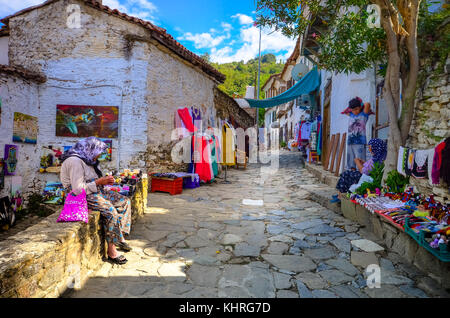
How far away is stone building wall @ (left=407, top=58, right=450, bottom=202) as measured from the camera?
3.63 meters

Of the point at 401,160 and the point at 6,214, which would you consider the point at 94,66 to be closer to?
the point at 6,214

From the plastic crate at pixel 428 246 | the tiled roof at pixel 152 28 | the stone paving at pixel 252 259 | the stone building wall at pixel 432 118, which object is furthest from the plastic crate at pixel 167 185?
the plastic crate at pixel 428 246

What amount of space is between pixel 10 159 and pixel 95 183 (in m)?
4.78

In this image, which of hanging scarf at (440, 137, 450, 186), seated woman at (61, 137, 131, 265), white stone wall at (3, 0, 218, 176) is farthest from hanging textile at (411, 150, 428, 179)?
white stone wall at (3, 0, 218, 176)

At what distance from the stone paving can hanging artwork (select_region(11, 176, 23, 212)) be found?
3.66 meters

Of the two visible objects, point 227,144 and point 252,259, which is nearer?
point 252,259

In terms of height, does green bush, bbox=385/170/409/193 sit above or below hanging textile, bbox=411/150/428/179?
below

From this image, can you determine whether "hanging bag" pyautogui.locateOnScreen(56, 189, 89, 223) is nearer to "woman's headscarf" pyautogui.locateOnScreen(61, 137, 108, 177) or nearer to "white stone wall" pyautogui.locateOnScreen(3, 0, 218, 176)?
"woman's headscarf" pyautogui.locateOnScreen(61, 137, 108, 177)

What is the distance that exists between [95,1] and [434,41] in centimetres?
746

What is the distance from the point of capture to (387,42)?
4.41 m

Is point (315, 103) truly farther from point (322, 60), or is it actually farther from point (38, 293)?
point (38, 293)

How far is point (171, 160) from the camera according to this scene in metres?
8.05

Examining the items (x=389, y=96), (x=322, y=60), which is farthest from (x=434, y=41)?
(x=322, y=60)

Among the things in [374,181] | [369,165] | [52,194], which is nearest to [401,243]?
[374,181]
